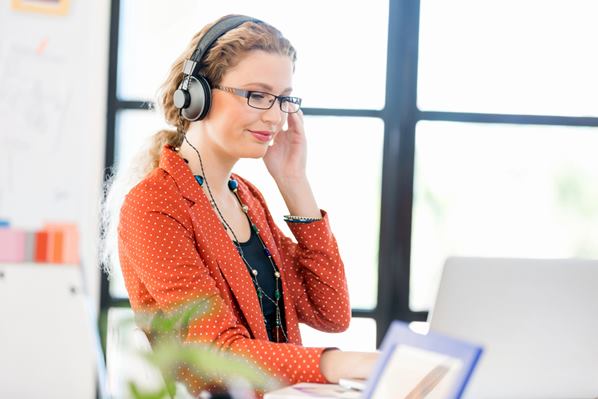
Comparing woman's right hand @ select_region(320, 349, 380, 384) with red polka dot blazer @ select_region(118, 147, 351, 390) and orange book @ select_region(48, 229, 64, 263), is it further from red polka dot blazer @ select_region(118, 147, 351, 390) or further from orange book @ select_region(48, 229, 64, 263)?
orange book @ select_region(48, 229, 64, 263)

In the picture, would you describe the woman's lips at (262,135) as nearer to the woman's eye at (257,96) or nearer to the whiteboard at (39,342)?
the woman's eye at (257,96)

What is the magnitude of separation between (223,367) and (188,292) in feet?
3.02

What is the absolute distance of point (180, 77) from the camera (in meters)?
1.92

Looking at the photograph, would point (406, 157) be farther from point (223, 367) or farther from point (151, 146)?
point (223, 367)

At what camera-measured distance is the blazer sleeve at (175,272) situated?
149 cm

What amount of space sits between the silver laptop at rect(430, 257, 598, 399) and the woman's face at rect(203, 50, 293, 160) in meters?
0.57

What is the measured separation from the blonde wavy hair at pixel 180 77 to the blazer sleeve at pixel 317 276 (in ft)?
1.12

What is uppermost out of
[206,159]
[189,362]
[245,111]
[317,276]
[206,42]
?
[206,42]

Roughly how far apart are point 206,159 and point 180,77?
20 centimetres

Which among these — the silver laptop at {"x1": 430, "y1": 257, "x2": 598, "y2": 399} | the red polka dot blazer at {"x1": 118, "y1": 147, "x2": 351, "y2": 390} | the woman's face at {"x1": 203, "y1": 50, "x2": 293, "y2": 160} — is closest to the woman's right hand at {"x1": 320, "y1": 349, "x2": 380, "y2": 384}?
the red polka dot blazer at {"x1": 118, "y1": 147, "x2": 351, "y2": 390}

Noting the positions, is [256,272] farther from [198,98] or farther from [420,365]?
[420,365]

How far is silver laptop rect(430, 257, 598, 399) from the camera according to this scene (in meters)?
1.46

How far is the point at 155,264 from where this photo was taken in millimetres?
1603

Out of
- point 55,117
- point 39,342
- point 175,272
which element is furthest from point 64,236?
point 39,342
